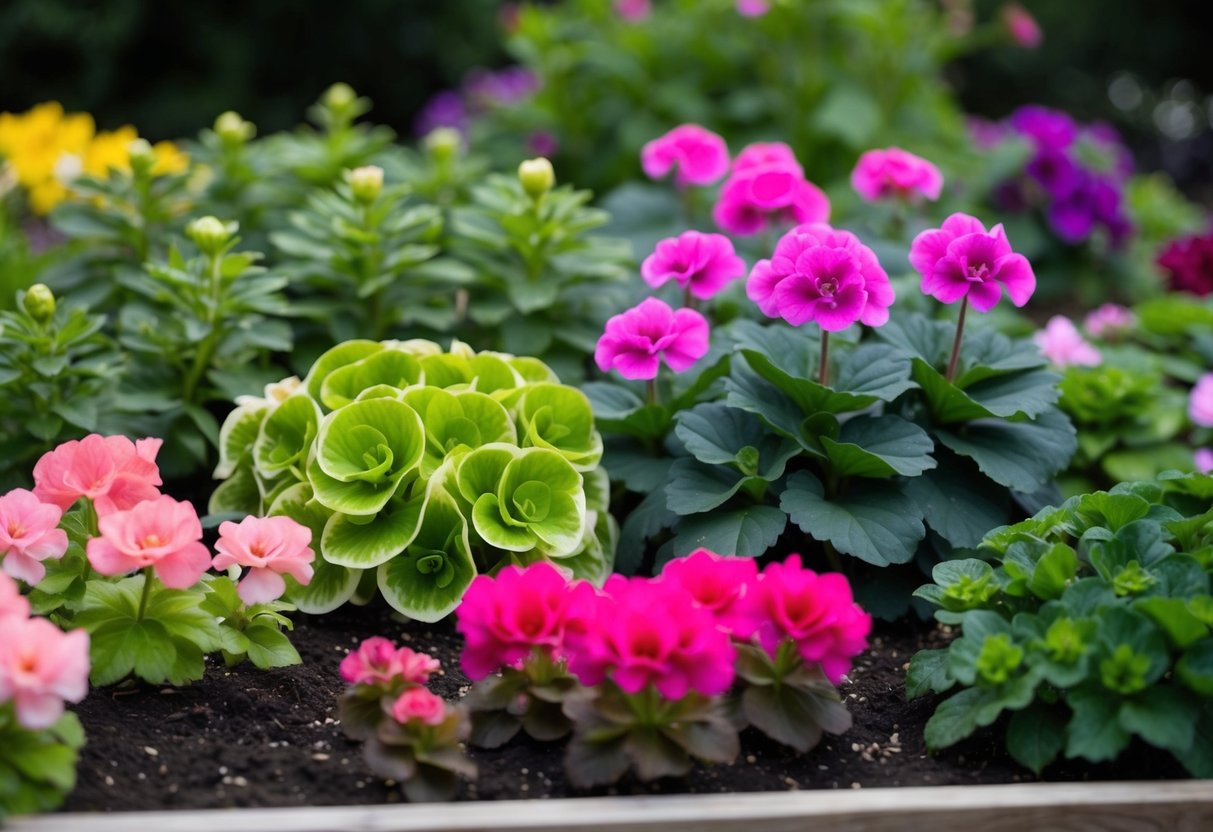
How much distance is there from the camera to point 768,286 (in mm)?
1922

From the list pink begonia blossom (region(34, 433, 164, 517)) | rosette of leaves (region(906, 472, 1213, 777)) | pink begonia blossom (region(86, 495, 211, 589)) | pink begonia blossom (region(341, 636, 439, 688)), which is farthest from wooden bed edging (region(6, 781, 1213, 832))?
pink begonia blossom (region(34, 433, 164, 517))

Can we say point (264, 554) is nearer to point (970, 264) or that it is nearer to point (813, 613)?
point (813, 613)

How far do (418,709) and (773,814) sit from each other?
457 millimetres

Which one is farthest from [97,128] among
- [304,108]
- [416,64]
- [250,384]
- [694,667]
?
[694,667]

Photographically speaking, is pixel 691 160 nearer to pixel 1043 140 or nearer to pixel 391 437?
pixel 391 437

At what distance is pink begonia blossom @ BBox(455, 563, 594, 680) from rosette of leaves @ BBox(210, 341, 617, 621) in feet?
1.08

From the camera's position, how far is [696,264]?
6.91 feet

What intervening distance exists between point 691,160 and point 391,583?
3.93 ft

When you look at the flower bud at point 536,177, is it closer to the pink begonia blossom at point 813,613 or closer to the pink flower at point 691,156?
the pink flower at point 691,156

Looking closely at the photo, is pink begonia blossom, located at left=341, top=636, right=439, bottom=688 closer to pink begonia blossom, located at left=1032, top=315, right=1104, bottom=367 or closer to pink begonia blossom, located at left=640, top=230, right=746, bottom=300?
pink begonia blossom, located at left=640, top=230, right=746, bottom=300

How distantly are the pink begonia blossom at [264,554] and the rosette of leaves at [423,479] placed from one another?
25cm

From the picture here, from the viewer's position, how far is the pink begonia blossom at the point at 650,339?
77.0 inches

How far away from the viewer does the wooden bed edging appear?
4.59 feet

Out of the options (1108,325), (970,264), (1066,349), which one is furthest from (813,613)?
(1108,325)
